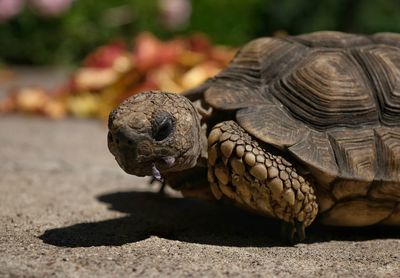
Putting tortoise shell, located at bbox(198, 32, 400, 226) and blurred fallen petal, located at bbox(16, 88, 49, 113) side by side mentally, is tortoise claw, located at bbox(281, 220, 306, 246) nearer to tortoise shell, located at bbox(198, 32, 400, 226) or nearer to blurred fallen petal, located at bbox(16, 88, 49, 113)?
tortoise shell, located at bbox(198, 32, 400, 226)

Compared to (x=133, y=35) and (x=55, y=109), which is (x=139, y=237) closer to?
(x=55, y=109)

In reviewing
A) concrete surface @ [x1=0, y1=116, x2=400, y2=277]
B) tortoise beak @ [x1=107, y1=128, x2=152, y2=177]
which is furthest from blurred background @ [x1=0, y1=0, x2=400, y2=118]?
tortoise beak @ [x1=107, y1=128, x2=152, y2=177]

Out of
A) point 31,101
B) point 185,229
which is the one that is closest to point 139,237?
point 185,229

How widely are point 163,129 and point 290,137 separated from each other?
0.47m

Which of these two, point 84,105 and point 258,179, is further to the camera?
point 84,105

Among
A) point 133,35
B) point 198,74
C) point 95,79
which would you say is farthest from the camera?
point 133,35

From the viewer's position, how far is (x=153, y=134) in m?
2.28

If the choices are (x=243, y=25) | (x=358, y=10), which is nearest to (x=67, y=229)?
(x=358, y=10)

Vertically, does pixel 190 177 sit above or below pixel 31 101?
above

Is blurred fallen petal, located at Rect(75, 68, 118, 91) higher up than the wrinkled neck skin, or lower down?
lower down

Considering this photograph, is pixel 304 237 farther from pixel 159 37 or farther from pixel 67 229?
pixel 159 37

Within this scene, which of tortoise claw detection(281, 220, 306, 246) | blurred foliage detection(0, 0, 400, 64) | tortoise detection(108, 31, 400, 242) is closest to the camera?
tortoise detection(108, 31, 400, 242)

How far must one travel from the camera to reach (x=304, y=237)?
2484 mm

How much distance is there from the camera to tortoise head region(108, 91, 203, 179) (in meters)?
2.24
